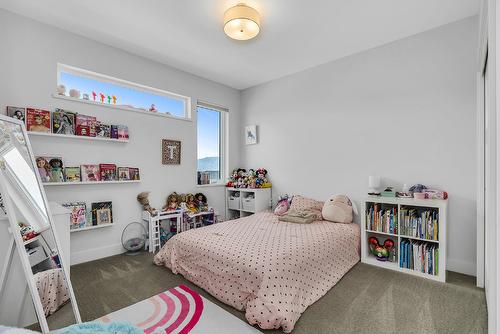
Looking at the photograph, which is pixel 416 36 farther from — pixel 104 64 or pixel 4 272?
pixel 4 272

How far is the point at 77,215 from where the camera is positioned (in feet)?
8.95

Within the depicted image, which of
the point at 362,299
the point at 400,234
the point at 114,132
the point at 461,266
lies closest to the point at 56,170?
the point at 114,132

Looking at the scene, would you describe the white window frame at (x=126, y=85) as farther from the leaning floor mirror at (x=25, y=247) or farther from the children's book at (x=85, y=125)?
the leaning floor mirror at (x=25, y=247)

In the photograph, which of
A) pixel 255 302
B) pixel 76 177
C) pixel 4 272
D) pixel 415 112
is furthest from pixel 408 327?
pixel 76 177

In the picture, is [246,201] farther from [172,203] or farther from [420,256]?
[420,256]

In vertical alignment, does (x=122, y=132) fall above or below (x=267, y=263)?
above

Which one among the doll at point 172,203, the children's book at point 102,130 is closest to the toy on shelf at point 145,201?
the doll at point 172,203

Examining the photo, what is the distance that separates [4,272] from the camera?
147cm

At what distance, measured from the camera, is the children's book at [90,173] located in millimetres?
2820

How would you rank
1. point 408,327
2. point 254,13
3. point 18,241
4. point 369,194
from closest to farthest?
point 18,241 → point 408,327 → point 254,13 → point 369,194

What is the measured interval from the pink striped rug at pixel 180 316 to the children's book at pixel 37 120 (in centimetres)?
199

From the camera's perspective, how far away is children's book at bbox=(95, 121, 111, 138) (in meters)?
2.91

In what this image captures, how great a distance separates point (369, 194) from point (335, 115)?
1.21 meters

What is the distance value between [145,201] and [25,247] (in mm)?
1676
